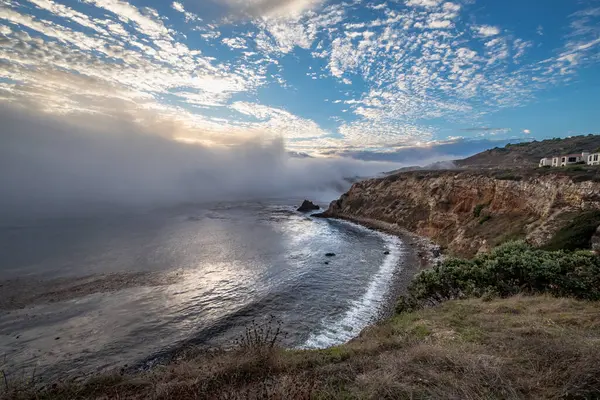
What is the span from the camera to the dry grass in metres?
4.23

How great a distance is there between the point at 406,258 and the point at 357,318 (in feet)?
57.2

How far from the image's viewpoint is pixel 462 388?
411 centimetres

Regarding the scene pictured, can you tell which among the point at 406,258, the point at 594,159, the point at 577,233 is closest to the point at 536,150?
the point at 594,159

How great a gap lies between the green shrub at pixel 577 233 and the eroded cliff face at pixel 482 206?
124cm

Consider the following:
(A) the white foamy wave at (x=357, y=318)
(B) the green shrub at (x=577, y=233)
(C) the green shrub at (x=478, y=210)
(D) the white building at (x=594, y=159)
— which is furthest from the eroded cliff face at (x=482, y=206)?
(D) the white building at (x=594, y=159)

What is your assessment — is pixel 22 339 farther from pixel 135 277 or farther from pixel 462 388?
pixel 462 388

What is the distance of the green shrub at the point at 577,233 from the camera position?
18656 mm

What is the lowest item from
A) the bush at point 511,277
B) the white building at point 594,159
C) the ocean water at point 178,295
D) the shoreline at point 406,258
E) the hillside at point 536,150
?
the ocean water at point 178,295

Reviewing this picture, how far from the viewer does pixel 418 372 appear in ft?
15.9

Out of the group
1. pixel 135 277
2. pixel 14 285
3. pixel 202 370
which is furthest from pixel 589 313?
pixel 14 285

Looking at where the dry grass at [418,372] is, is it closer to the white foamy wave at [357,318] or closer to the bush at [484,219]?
the white foamy wave at [357,318]

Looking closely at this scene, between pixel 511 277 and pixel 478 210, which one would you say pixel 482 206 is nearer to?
pixel 478 210

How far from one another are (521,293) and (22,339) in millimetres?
27258

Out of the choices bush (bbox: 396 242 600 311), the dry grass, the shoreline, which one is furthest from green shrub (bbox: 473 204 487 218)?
the dry grass
